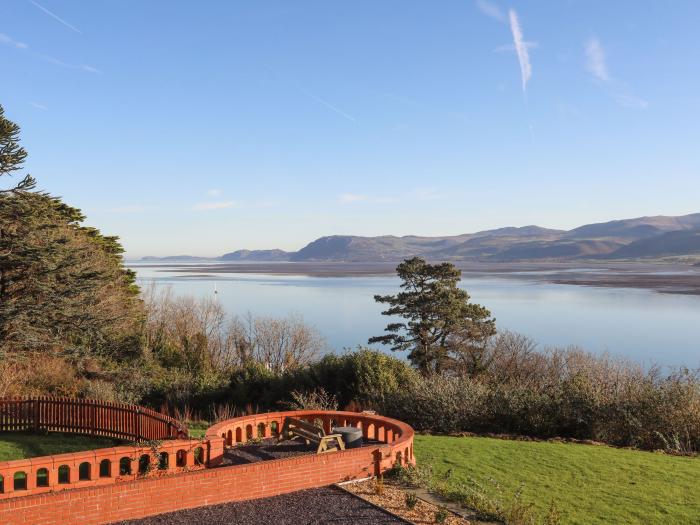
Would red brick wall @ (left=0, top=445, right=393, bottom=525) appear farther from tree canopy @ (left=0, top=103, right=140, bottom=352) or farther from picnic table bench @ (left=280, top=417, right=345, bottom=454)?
tree canopy @ (left=0, top=103, right=140, bottom=352)

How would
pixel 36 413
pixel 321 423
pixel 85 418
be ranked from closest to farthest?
pixel 321 423
pixel 85 418
pixel 36 413

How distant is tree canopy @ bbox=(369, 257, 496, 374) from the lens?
34719 mm

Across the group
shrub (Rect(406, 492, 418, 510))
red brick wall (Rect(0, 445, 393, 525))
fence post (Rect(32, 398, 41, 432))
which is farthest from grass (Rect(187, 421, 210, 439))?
shrub (Rect(406, 492, 418, 510))

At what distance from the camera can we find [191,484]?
32.7 ft

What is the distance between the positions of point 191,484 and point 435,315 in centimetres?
2672

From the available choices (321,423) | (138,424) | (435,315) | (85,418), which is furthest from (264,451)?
(435,315)

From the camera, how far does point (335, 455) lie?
11.2m

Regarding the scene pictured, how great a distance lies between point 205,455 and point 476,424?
9387mm

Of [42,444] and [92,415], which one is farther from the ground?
[92,415]

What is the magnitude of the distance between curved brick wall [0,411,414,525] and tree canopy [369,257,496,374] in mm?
21530

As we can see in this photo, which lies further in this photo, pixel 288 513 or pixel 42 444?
pixel 42 444

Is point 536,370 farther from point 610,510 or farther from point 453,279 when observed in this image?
point 610,510

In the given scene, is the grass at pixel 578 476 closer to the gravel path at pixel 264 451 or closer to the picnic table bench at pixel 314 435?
the picnic table bench at pixel 314 435

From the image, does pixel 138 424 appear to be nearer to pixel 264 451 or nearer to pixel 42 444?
pixel 42 444
